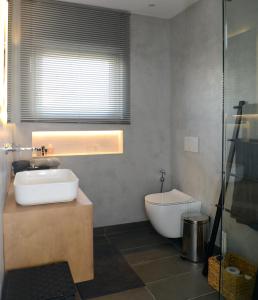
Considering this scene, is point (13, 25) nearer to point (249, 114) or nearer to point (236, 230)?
point (249, 114)

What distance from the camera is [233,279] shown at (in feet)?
6.68

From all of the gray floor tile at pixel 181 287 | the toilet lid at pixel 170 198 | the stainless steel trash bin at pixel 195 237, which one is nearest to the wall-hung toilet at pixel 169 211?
the toilet lid at pixel 170 198

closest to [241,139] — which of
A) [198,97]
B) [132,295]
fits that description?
[198,97]

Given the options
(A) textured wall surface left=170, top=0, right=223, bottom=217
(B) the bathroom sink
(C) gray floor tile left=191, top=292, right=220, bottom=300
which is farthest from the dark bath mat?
(A) textured wall surface left=170, top=0, right=223, bottom=217

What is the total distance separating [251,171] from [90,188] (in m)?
1.76

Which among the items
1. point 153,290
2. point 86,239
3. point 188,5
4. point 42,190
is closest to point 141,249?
point 153,290

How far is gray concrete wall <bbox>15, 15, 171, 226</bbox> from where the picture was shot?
10.7ft

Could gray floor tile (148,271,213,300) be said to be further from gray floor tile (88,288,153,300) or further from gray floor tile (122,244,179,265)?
gray floor tile (122,244,179,265)

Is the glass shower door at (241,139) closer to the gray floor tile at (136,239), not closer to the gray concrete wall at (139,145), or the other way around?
the gray floor tile at (136,239)

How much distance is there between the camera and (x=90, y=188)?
321 centimetres

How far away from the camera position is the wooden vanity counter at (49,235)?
1.58 meters

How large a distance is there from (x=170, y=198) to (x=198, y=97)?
111cm

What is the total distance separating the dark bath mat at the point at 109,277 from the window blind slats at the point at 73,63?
1.44 m

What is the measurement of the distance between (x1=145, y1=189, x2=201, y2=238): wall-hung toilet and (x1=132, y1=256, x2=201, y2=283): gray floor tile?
27 centimetres
